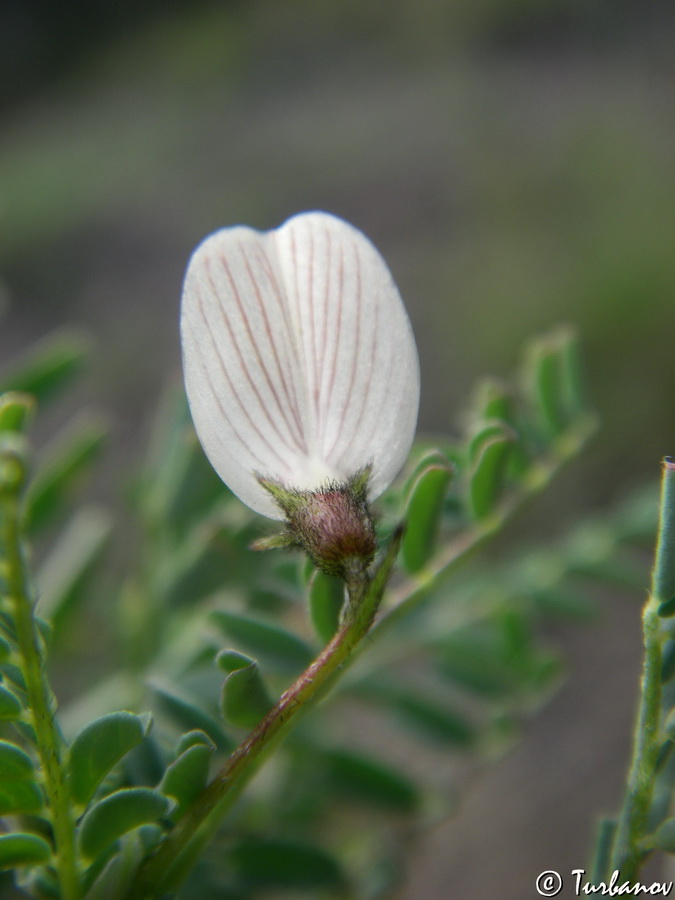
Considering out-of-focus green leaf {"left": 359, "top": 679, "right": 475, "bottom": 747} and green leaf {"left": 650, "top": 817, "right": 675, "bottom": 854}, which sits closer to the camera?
green leaf {"left": 650, "top": 817, "right": 675, "bottom": 854}

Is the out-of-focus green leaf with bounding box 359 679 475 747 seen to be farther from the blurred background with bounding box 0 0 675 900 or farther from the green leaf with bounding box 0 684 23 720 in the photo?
the green leaf with bounding box 0 684 23 720

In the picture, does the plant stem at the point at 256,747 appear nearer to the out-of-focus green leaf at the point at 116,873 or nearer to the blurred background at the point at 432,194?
the out-of-focus green leaf at the point at 116,873

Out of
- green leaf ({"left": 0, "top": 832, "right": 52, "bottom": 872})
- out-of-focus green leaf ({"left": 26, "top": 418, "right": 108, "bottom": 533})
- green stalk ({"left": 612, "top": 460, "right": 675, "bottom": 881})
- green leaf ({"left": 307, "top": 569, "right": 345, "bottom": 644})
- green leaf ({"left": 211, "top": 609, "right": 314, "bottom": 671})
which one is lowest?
green stalk ({"left": 612, "top": 460, "right": 675, "bottom": 881})

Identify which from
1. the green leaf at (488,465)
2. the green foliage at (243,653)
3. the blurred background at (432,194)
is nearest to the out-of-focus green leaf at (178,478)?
the green foliage at (243,653)

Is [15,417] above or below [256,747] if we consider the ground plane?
above

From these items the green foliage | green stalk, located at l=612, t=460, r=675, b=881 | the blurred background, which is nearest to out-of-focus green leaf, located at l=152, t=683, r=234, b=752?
the green foliage

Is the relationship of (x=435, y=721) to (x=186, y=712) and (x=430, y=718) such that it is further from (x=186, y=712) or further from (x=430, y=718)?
(x=186, y=712)

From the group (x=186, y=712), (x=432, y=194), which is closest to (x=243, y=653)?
(x=186, y=712)
